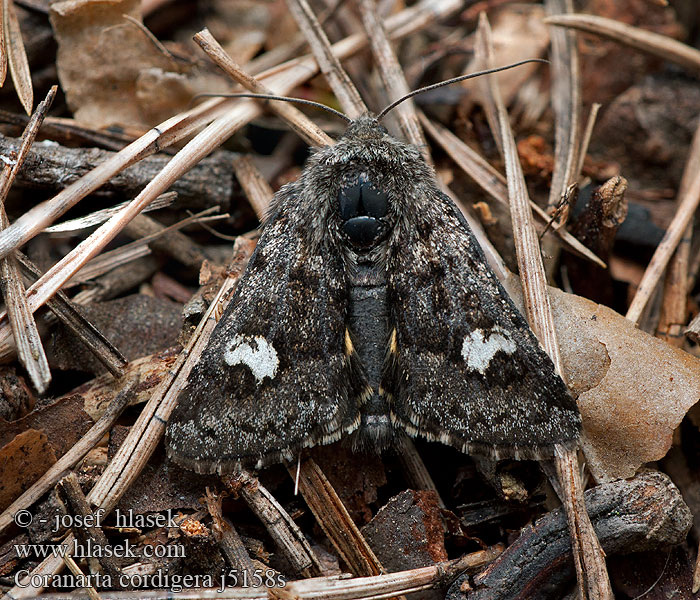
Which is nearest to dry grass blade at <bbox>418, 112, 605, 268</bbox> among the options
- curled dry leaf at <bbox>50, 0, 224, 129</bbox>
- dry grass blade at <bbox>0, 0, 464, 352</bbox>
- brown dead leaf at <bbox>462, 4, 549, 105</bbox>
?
brown dead leaf at <bbox>462, 4, 549, 105</bbox>

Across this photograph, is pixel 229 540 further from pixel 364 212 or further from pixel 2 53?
pixel 2 53

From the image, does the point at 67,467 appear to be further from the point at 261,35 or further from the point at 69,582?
the point at 261,35

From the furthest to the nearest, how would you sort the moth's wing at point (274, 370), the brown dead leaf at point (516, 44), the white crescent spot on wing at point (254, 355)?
the brown dead leaf at point (516, 44) < the white crescent spot on wing at point (254, 355) < the moth's wing at point (274, 370)

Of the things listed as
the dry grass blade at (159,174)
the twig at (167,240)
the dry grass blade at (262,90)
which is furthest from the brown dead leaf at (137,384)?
the dry grass blade at (262,90)

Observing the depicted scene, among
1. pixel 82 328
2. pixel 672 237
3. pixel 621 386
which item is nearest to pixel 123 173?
pixel 82 328

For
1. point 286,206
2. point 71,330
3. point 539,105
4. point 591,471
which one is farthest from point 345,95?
point 591,471

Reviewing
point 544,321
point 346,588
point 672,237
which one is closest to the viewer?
point 346,588

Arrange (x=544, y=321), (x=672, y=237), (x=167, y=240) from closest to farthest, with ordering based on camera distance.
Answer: (x=544, y=321), (x=672, y=237), (x=167, y=240)

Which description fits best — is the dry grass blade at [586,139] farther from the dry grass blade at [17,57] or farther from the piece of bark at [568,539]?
the dry grass blade at [17,57]
